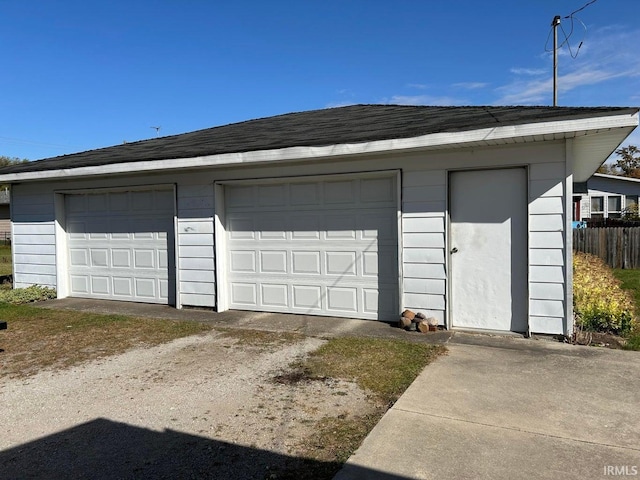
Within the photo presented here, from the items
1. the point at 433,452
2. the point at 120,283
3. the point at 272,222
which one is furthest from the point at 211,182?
the point at 433,452

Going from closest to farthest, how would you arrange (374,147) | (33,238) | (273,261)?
1. (374,147)
2. (273,261)
3. (33,238)

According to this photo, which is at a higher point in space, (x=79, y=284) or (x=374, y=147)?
(x=374, y=147)

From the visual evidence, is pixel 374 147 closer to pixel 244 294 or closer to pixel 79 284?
pixel 244 294

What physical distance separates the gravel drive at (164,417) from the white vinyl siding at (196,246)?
9.02 ft

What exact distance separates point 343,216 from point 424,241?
1.31 meters

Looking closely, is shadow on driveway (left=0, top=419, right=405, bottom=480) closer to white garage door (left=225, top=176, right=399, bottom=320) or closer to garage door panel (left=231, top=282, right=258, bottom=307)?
white garage door (left=225, top=176, right=399, bottom=320)

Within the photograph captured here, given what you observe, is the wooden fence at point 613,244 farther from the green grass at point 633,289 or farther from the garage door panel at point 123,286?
the garage door panel at point 123,286

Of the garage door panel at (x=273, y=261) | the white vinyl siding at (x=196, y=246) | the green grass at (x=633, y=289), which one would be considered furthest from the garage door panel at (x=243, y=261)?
the green grass at (x=633, y=289)

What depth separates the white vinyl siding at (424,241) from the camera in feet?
20.9

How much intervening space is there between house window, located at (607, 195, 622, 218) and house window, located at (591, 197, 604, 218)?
11.1 inches

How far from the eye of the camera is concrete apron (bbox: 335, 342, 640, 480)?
9.31 feet

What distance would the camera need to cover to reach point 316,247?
7.34 meters

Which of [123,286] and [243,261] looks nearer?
Answer: [243,261]

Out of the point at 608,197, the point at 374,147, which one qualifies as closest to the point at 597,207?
the point at 608,197
